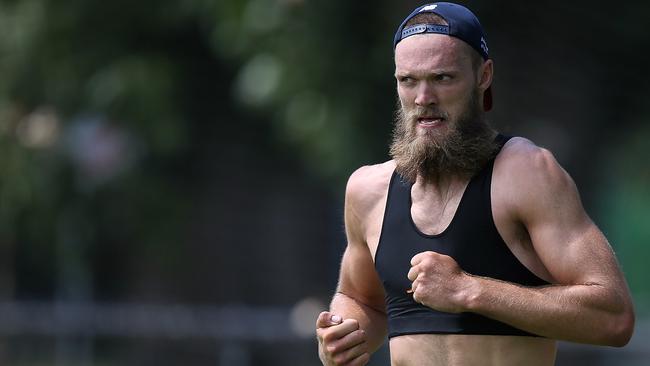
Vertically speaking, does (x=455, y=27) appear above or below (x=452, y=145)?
above

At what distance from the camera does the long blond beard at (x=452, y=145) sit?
192 inches

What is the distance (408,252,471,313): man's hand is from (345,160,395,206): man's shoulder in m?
0.64

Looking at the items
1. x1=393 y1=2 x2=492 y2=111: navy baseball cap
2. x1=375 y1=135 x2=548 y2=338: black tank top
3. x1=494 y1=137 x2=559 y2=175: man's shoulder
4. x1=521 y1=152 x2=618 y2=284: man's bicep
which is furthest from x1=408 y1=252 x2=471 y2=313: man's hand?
x1=393 y1=2 x2=492 y2=111: navy baseball cap

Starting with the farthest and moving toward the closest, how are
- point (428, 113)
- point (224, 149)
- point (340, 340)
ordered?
point (224, 149) < point (340, 340) < point (428, 113)

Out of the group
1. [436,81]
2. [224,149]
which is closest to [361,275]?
[436,81]

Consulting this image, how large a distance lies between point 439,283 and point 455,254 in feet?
0.75

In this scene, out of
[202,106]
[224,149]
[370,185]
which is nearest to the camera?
[370,185]

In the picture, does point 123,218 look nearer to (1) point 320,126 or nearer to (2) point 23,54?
(2) point 23,54

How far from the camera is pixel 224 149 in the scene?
1992cm

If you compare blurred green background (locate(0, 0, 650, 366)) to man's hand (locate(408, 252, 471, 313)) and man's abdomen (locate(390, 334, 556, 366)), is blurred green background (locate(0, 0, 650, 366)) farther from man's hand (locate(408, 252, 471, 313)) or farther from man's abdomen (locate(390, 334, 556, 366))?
man's hand (locate(408, 252, 471, 313))

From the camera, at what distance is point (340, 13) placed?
14.0m

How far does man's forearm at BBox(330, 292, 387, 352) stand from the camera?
537 centimetres

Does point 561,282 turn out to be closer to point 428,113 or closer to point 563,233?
point 563,233

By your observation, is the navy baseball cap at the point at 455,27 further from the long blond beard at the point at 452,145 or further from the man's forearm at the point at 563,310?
the man's forearm at the point at 563,310
